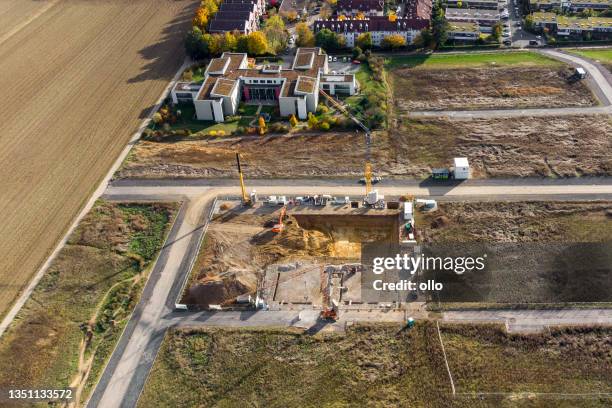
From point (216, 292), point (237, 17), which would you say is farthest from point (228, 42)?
point (216, 292)

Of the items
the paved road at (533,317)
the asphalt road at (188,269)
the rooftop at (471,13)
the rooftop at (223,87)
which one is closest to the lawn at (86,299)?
the asphalt road at (188,269)

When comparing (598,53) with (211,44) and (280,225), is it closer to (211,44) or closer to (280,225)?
(211,44)

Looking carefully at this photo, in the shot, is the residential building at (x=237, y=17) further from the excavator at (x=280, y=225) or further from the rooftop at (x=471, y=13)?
the excavator at (x=280, y=225)

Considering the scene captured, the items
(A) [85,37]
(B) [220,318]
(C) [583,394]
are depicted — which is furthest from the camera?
(A) [85,37]

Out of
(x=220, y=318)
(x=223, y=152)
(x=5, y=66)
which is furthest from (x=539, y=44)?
(x=5, y=66)

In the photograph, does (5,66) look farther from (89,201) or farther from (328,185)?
(328,185)

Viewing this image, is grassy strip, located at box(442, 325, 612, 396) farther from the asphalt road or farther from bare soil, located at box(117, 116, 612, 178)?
bare soil, located at box(117, 116, 612, 178)
